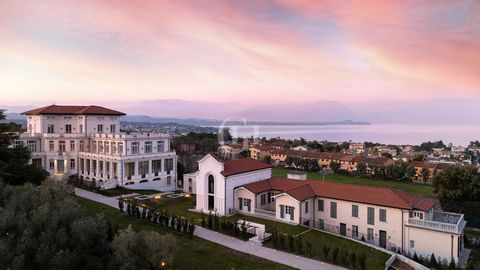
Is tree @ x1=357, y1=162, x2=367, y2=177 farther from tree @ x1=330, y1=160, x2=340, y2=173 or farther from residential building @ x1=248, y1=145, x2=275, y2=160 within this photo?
residential building @ x1=248, y1=145, x2=275, y2=160

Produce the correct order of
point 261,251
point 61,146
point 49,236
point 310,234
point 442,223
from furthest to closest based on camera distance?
point 61,146 → point 310,234 → point 442,223 → point 261,251 → point 49,236

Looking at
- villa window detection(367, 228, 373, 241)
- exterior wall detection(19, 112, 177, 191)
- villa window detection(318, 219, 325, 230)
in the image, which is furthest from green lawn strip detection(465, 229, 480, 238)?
exterior wall detection(19, 112, 177, 191)

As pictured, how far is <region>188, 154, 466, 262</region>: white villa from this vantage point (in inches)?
906

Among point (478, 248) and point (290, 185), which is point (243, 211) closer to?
point (290, 185)

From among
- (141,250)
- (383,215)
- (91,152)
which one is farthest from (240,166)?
(141,250)

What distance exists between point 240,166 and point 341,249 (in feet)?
39.1

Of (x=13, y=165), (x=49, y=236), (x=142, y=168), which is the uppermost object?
(x=13, y=165)

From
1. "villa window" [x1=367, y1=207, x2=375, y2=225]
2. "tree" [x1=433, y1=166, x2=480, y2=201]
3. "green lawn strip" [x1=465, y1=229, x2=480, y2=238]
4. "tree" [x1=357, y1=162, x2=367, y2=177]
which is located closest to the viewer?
"villa window" [x1=367, y1=207, x2=375, y2=225]

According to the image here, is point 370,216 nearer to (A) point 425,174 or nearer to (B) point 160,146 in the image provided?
(B) point 160,146

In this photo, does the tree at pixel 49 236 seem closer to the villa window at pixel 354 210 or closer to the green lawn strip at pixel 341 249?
the green lawn strip at pixel 341 249

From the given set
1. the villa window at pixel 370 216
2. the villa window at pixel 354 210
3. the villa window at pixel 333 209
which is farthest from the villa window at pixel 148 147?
the villa window at pixel 370 216

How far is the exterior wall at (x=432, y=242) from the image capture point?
2195 cm

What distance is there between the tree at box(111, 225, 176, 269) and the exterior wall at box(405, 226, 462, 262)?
53.8 ft

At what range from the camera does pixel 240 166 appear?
30594 mm
